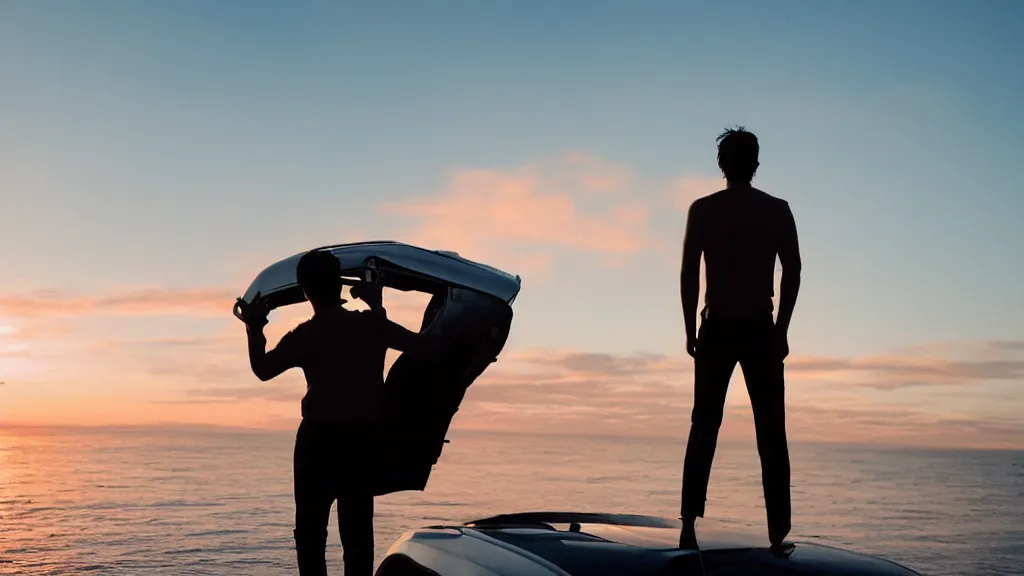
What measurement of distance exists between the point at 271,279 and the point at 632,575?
295 cm

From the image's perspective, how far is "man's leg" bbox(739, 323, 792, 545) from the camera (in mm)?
5059

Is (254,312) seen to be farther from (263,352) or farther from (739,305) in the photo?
(739,305)

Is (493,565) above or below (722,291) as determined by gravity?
below

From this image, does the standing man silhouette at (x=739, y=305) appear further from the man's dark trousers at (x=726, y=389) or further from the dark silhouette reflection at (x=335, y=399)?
the dark silhouette reflection at (x=335, y=399)

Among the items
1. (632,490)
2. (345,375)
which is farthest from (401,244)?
(632,490)

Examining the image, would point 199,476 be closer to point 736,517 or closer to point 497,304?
point 736,517

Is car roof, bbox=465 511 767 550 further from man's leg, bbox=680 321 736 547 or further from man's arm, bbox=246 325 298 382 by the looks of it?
man's leg, bbox=680 321 736 547

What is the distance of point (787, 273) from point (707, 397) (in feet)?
2.68

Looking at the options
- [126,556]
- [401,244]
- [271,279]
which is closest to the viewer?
[401,244]

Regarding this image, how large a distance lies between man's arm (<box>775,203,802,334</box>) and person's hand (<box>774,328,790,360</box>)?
0.02m

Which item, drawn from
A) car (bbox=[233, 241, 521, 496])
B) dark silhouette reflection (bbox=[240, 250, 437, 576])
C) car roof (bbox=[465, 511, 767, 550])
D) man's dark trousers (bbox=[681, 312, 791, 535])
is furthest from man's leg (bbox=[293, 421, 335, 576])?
man's dark trousers (bbox=[681, 312, 791, 535])

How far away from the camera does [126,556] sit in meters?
19.0

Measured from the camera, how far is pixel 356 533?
4672 mm

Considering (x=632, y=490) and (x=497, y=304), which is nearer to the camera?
(x=497, y=304)
